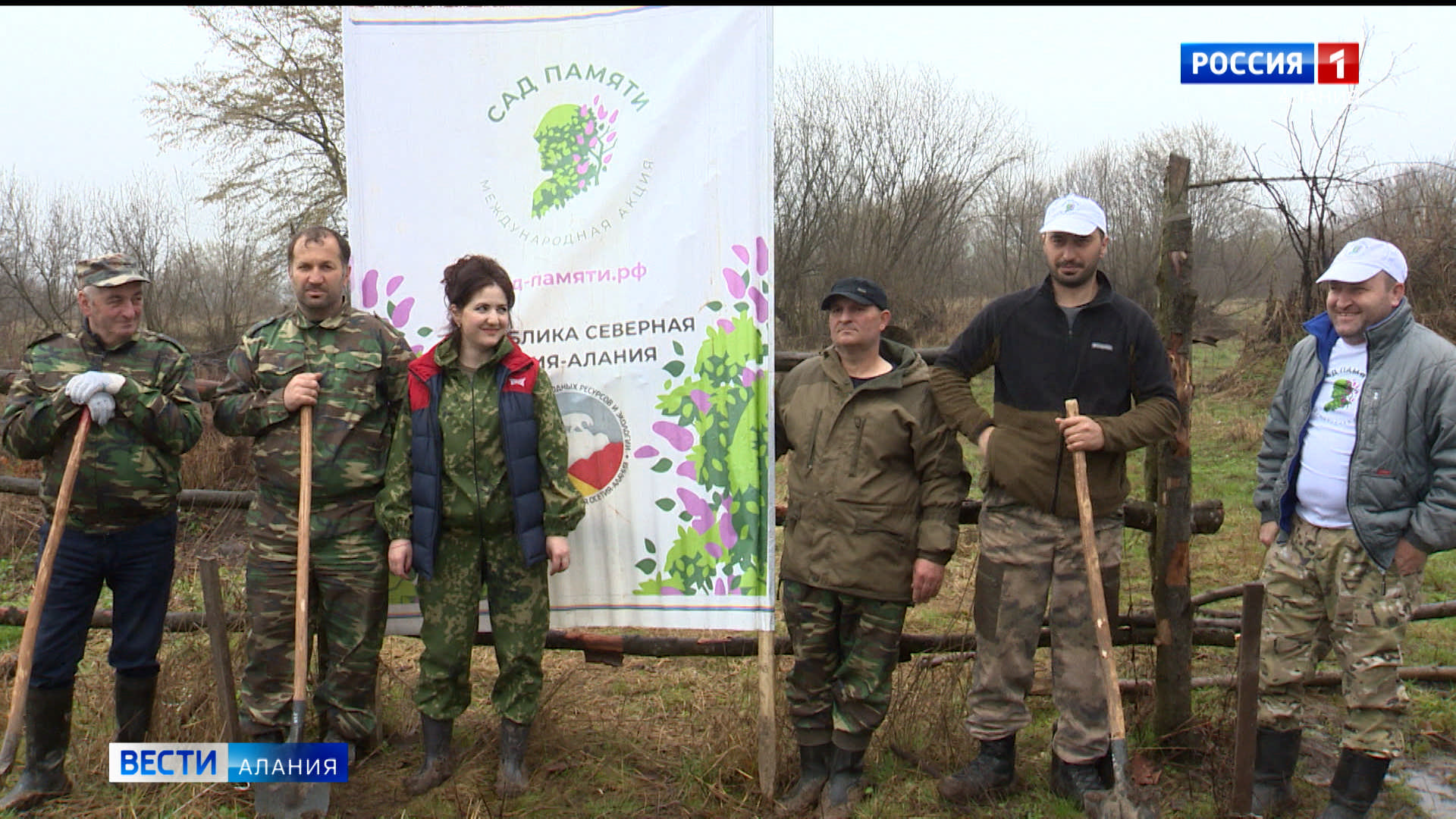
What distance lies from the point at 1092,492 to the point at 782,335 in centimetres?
1476

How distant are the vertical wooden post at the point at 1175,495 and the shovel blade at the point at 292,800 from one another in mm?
3023

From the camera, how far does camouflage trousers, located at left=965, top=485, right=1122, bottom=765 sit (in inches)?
135

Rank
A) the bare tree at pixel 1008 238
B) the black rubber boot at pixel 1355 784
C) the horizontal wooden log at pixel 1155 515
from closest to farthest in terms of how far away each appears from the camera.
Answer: the black rubber boot at pixel 1355 784 → the horizontal wooden log at pixel 1155 515 → the bare tree at pixel 1008 238

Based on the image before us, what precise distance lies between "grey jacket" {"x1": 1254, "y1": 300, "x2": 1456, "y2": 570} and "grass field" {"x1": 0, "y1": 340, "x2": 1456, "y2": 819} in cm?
95

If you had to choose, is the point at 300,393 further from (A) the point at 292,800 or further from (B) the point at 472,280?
(A) the point at 292,800

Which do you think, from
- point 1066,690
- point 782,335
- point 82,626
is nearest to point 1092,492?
point 1066,690

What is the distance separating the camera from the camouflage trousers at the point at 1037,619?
343cm

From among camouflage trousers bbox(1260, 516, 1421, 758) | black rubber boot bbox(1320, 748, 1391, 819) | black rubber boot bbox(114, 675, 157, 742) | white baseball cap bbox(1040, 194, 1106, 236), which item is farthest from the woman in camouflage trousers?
black rubber boot bbox(1320, 748, 1391, 819)

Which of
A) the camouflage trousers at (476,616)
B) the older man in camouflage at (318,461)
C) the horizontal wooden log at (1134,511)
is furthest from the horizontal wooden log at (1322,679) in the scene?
the older man in camouflage at (318,461)

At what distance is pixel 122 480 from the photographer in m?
3.55

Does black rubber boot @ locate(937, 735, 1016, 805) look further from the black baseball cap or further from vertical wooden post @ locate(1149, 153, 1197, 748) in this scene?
the black baseball cap

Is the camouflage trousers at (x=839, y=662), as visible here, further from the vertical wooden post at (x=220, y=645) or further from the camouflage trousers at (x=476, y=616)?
the vertical wooden post at (x=220, y=645)

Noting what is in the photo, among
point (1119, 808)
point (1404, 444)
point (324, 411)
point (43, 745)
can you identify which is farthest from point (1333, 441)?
point (43, 745)

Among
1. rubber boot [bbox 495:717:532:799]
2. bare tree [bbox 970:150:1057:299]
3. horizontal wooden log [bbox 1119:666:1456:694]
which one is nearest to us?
rubber boot [bbox 495:717:532:799]
